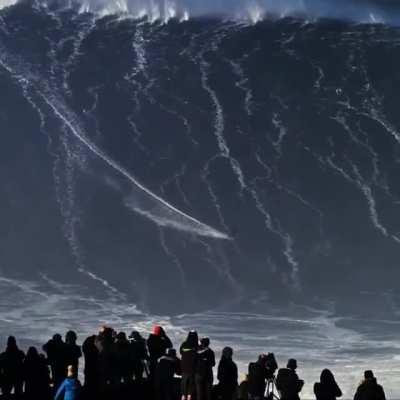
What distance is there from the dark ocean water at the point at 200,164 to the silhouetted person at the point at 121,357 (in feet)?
104

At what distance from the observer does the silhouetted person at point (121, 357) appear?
1778 cm

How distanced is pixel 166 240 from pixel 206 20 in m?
16.7

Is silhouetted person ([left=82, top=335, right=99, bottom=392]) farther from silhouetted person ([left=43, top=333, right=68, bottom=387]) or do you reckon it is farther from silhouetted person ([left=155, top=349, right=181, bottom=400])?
silhouetted person ([left=155, top=349, right=181, bottom=400])

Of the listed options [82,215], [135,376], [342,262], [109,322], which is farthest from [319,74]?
[135,376]

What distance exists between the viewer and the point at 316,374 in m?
70.1

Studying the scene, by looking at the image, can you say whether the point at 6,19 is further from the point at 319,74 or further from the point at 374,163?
the point at 374,163

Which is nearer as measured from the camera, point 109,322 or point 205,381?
A: point 205,381

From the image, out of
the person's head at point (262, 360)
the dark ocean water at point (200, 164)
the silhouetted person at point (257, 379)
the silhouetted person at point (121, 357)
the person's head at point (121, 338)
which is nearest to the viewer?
the silhouetted person at point (257, 379)

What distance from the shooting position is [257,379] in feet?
55.5

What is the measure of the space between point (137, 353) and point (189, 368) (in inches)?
75.3

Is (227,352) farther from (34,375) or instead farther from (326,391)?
(34,375)

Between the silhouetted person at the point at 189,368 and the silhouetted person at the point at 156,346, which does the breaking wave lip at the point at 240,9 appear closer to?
the silhouetted person at the point at 156,346

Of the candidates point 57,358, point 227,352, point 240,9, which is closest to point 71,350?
point 57,358

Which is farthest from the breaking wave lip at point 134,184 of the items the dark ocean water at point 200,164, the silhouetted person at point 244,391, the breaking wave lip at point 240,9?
the silhouetted person at point 244,391
